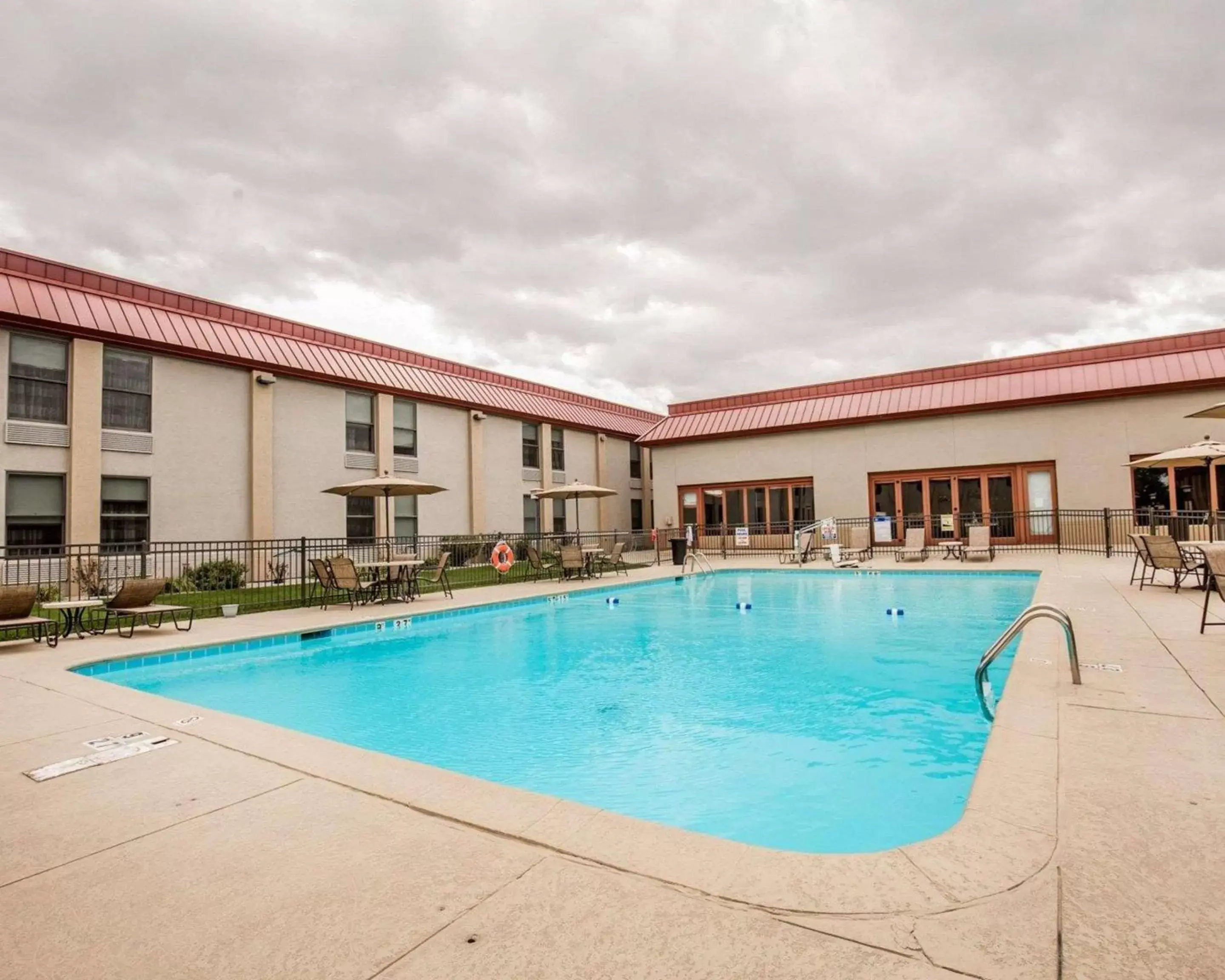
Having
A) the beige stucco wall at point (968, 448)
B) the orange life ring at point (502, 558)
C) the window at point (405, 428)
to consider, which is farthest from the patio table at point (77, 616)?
the beige stucco wall at point (968, 448)

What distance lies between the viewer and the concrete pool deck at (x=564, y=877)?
69.0 inches

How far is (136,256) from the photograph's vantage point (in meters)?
30.2

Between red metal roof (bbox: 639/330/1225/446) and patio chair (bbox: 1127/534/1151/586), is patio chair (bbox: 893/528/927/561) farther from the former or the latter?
patio chair (bbox: 1127/534/1151/586)

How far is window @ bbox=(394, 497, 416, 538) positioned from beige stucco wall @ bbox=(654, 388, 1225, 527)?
394 inches

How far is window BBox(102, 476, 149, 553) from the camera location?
14.1m

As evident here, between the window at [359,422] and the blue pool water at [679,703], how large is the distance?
31.7ft

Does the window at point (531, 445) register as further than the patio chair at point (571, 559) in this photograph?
Yes

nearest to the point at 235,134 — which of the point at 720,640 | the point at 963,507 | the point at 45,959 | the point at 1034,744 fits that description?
the point at 720,640

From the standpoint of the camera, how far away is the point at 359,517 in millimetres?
18875

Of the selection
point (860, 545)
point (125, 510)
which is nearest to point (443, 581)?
point (125, 510)

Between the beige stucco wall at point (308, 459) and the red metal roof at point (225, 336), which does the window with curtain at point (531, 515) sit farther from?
the beige stucco wall at point (308, 459)

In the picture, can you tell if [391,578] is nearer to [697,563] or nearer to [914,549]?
[697,563]

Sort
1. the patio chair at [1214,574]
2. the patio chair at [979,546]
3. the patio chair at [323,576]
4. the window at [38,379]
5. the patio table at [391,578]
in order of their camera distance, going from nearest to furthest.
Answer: the patio chair at [1214,574], the patio chair at [323,576], the patio table at [391,578], the window at [38,379], the patio chair at [979,546]

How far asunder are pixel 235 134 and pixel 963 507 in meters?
22.1
